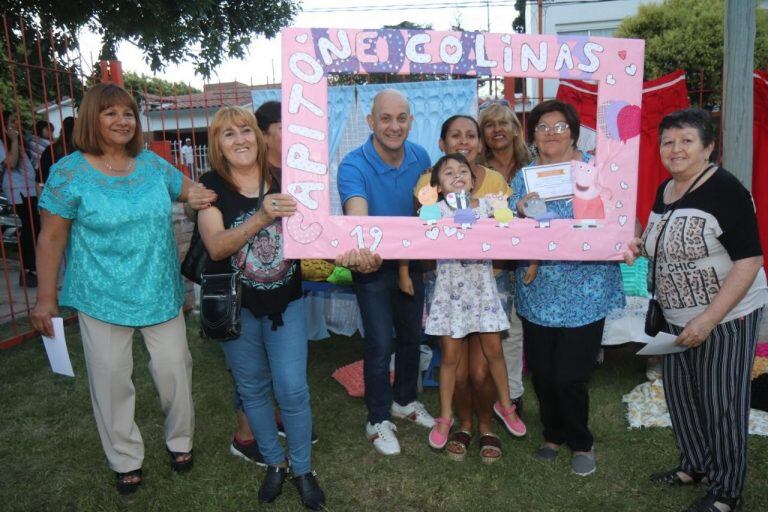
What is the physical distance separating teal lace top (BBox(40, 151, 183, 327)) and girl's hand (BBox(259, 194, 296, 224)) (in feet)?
2.40

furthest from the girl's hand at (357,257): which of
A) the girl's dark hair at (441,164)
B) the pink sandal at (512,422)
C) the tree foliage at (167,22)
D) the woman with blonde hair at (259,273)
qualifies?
the tree foliage at (167,22)

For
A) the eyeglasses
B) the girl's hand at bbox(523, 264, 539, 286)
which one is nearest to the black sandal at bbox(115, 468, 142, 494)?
the girl's hand at bbox(523, 264, 539, 286)

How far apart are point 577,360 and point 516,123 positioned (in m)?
1.53

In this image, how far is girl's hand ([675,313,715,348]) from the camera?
2391 mm

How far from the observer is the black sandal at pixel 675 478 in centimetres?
291

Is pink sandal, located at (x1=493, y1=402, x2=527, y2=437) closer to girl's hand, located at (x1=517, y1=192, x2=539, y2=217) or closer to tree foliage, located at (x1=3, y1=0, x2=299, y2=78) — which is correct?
girl's hand, located at (x1=517, y1=192, x2=539, y2=217)

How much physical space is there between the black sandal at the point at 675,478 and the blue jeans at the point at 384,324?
1511 mm

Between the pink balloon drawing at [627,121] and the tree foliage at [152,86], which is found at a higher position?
the tree foliage at [152,86]

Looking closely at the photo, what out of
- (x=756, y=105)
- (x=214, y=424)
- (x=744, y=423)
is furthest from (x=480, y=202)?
(x=756, y=105)

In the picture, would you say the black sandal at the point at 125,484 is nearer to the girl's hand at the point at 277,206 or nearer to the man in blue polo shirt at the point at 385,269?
the man in blue polo shirt at the point at 385,269

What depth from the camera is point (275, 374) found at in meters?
2.71

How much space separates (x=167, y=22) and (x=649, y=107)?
299 inches

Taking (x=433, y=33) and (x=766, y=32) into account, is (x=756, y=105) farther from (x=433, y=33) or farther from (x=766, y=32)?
(x=766, y=32)

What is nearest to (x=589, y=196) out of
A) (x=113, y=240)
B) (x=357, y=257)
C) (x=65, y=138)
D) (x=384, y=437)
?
(x=357, y=257)
